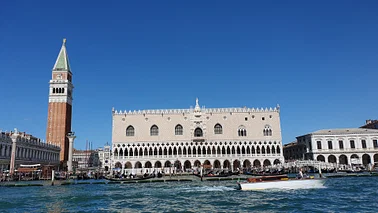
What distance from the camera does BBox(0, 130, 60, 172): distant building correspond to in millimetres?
41000

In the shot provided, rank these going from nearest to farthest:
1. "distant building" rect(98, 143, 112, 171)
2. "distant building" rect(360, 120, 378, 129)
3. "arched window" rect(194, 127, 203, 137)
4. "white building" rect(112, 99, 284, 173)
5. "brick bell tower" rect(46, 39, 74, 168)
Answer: "white building" rect(112, 99, 284, 173)
"arched window" rect(194, 127, 203, 137)
"distant building" rect(98, 143, 112, 171)
"distant building" rect(360, 120, 378, 129)
"brick bell tower" rect(46, 39, 74, 168)

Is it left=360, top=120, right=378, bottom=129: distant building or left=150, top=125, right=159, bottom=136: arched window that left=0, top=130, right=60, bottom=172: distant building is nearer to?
Answer: left=150, top=125, right=159, bottom=136: arched window

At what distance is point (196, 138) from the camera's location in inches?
1873

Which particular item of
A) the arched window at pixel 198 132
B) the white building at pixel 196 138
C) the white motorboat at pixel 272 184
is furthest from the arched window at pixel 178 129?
the white motorboat at pixel 272 184

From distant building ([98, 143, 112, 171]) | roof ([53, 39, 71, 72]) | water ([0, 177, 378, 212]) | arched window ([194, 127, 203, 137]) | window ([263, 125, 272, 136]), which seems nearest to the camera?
water ([0, 177, 378, 212])

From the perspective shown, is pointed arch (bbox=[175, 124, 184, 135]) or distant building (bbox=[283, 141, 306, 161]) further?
distant building (bbox=[283, 141, 306, 161])

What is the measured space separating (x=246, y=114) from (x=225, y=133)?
4249 mm

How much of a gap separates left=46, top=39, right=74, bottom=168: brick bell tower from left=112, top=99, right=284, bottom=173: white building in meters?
15.9

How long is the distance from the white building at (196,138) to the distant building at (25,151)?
473 inches

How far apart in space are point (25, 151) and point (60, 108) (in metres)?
15.2

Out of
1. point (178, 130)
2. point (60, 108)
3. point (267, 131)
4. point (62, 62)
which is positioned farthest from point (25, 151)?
point (267, 131)

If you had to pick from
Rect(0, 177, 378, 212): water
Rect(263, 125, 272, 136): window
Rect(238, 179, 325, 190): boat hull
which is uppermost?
Rect(263, 125, 272, 136): window

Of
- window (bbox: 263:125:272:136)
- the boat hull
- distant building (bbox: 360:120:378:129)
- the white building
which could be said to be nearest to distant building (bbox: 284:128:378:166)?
the white building

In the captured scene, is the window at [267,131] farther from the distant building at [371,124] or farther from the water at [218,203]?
the water at [218,203]
